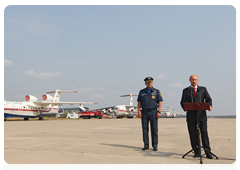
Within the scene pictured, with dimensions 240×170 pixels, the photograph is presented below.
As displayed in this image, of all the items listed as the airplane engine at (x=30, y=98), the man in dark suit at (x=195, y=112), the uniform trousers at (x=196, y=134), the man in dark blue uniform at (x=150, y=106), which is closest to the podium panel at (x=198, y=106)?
the man in dark suit at (x=195, y=112)

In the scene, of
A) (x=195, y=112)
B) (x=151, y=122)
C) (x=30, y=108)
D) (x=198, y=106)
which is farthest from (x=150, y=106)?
(x=30, y=108)

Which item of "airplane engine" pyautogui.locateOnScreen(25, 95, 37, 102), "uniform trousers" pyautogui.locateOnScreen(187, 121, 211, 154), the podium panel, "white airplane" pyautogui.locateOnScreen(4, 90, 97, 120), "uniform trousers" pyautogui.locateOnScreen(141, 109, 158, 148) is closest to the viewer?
the podium panel

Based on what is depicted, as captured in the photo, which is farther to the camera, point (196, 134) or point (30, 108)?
point (30, 108)

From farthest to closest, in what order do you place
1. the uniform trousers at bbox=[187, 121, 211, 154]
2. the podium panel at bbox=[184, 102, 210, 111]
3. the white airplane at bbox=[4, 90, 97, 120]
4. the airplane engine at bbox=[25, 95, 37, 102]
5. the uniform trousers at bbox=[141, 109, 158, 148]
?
the airplane engine at bbox=[25, 95, 37, 102], the white airplane at bbox=[4, 90, 97, 120], the uniform trousers at bbox=[141, 109, 158, 148], the uniform trousers at bbox=[187, 121, 211, 154], the podium panel at bbox=[184, 102, 210, 111]

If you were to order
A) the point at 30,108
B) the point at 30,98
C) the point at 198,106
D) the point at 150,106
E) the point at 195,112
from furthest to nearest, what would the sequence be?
the point at 30,98, the point at 30,108, the point at 150,106, the point at 195,112, the point at 198,106

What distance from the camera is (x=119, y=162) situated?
3.95 meters

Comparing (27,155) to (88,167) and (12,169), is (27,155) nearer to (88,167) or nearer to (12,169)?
(12,169)

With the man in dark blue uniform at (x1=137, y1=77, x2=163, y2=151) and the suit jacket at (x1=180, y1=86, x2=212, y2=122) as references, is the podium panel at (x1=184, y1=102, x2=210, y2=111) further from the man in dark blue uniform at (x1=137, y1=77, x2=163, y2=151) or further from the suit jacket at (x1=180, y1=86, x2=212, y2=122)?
the man in dark blue uniform at (x1=137, y1=77, x2=163, y2=151)

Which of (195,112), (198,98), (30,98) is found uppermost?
(198,98)

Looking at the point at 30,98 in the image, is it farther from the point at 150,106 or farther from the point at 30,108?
the point at 150,106

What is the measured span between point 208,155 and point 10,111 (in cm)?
3167

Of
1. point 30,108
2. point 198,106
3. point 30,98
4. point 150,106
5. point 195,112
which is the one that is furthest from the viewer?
point 30,98

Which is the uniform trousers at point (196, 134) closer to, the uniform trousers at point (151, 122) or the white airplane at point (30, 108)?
the uniform trousers at point (151, 122)

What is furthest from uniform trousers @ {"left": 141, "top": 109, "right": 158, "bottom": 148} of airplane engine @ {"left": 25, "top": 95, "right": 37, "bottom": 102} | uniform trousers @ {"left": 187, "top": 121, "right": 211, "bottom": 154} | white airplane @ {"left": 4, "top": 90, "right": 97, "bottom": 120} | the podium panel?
airplane engine @ {"left": 25, "top": 95, "right": 37, "bottom": 102}
